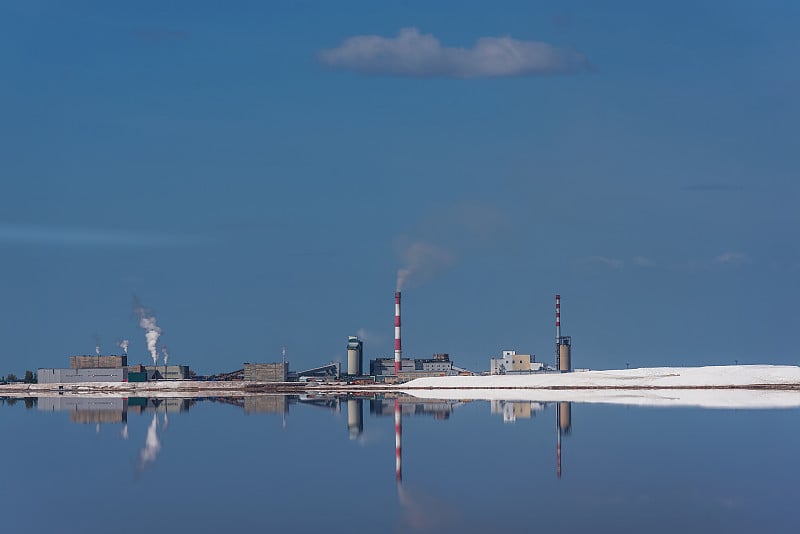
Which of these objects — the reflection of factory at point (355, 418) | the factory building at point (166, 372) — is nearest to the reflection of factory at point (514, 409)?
the reflection of factory at point (355, 418)

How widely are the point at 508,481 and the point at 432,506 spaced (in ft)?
20.0

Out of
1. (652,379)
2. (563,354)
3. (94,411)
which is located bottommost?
(94,411)

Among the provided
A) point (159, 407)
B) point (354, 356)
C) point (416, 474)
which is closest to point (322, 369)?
point (354, 356)

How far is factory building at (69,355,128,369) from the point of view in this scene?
161m

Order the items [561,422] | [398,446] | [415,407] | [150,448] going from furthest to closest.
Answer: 1. [415,407]
2. [561,422]
3. [150,448]
4. [398,446]

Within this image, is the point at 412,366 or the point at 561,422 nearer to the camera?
the point at 561,422

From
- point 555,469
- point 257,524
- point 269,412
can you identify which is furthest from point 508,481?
point 269,412

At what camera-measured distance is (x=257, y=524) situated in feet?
103

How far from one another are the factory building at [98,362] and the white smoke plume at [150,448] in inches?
3740

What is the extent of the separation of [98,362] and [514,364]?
58.6 metres

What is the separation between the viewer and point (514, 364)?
16225 centimetres

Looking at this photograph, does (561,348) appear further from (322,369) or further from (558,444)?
(558,444)

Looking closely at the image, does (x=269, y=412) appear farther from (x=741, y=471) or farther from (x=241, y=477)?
(x=741, y=471)

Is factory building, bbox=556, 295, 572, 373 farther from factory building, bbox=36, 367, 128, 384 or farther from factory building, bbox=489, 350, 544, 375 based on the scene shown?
factory building, bbox=36, 367, 128, 384
